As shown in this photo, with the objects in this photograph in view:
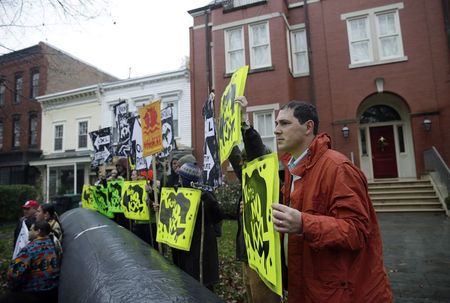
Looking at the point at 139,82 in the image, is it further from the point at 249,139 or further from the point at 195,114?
the point at 249,139

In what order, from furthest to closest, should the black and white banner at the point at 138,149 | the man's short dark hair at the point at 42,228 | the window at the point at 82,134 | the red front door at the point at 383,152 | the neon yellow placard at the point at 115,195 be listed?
the window at the point at 82,134 < the red front door at the point at 383,152 < the neon yellow placard at the point at 115,195 < the black and white banner at the point at 138,149 < the man's short dark hair at the point at 42,228

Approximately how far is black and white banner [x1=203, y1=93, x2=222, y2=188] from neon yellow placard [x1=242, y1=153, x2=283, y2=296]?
4.45 ft

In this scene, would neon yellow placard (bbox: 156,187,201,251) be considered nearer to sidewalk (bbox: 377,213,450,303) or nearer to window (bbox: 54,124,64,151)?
sidewalk (bbox: 377,213,450,303)

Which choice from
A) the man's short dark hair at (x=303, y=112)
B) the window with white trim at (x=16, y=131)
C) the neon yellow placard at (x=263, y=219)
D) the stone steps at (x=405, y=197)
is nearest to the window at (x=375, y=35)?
the stone steps at (x=405, y=197)

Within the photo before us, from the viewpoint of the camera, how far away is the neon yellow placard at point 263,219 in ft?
5.42

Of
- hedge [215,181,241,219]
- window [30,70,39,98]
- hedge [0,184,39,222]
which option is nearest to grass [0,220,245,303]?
hedge [215,181,241,219]

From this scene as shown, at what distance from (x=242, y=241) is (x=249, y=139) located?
1083 millimetres

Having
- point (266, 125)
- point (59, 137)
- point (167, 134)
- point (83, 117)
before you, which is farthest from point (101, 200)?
point (59, 137)

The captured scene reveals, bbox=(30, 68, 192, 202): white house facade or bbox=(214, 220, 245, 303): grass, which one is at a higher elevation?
bbox=(30, 68, 192, 202): white house facade

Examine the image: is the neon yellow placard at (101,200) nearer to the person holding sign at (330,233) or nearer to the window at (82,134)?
the person holding sign at (330,233)

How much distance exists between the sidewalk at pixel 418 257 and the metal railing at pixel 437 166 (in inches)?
53.7

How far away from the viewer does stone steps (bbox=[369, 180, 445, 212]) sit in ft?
35.1

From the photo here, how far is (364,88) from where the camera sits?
13328mm

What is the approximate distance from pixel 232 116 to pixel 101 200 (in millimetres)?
5267
